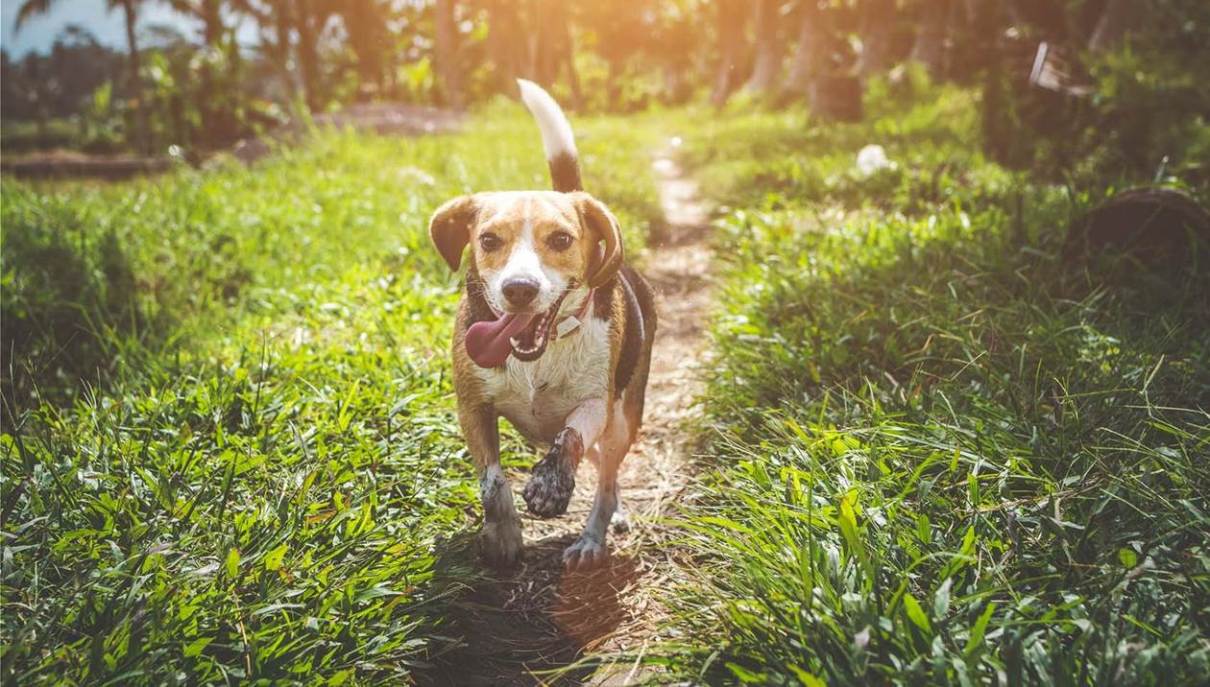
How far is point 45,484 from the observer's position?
93.0 inches

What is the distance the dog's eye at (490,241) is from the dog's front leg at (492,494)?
0.57 metres

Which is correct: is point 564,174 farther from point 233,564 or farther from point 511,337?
point 233,564

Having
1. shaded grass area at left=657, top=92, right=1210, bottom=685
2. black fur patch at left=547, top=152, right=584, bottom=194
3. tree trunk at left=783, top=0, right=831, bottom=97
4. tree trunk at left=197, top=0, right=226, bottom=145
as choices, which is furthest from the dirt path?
tree trunk at left=197, top=0, right=226, bottom=145

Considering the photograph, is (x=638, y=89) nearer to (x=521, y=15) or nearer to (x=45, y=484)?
(x=521, y=15)

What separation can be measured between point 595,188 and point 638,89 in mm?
41772

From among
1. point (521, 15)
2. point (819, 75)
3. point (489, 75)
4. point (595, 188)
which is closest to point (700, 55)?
point (489, 75)

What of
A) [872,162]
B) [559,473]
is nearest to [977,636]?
[559,473]

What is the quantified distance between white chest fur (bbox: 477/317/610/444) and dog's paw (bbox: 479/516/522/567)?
1.23ft

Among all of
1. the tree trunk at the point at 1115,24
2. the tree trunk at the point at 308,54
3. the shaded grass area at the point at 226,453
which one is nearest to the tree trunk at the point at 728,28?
the tree trunk at the point at 308,54

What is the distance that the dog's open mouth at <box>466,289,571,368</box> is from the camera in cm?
249

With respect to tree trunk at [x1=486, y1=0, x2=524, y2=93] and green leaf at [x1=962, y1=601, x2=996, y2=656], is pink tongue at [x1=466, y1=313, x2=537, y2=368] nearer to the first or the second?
green leaf at [x1=962, y1=601, x2=996, y2=656]

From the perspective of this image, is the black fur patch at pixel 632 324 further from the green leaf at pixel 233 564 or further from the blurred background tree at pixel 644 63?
the blurred background tree at pixel 644 63

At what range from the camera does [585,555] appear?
2.76 metres

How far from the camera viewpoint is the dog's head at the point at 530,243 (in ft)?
7.82
